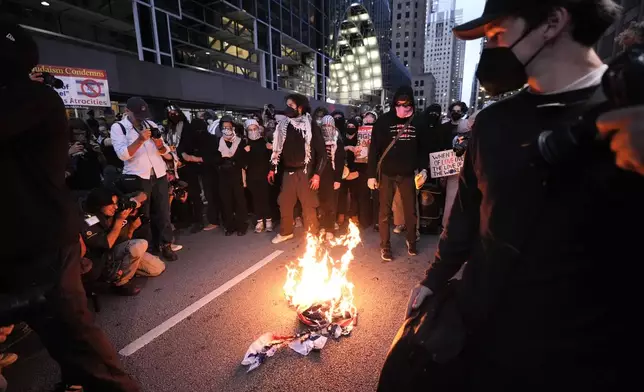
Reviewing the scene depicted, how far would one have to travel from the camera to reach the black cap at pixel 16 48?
5.82 ft

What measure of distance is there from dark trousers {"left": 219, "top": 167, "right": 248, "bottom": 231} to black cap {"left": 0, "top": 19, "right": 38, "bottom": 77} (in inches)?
167

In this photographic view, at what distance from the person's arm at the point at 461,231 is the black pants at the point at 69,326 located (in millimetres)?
2061

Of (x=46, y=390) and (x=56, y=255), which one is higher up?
(x=56, y=255)

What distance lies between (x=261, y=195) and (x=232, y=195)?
0.59 metres

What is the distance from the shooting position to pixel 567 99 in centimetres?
107

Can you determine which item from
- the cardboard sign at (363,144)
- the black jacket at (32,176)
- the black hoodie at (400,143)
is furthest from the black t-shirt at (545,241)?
the cardboard sign at (363,144)

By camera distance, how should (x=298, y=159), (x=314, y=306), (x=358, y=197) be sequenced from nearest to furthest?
(x=314, y=306) → (x=298, y=159) → (x=358, y=197)

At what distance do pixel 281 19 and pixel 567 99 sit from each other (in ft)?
99.0

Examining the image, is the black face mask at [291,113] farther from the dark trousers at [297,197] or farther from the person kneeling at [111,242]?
the person kneeling at [111,242]

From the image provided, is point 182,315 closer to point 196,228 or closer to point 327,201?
point 196,228

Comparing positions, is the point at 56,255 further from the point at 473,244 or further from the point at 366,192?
the point at 366,192

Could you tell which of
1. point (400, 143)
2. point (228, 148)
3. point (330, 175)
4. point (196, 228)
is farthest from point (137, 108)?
point (400, 143)

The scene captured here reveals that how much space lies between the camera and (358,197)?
6582 millimetres

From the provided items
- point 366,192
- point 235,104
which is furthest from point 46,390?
point 235,104
